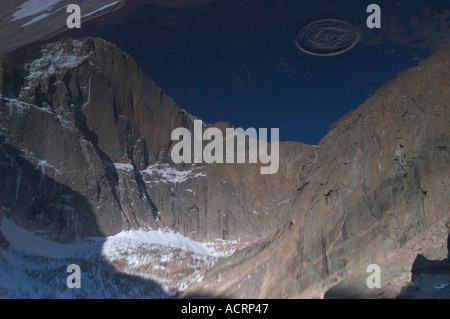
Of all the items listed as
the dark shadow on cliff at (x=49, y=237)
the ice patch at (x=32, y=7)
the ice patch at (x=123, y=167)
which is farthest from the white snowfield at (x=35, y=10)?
the ice patch at (x=123, y=167)

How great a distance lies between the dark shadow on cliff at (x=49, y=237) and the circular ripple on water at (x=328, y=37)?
156 feet

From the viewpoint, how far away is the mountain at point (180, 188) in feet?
90.0

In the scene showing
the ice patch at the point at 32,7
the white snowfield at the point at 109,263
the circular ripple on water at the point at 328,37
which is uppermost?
the circular ripple on water at the point at 328,37

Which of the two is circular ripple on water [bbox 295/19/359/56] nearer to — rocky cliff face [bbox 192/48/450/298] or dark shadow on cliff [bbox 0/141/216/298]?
rocky cliff face [bbox 192/48/450/298]

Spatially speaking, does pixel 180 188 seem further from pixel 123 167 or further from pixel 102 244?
pixel 102 244

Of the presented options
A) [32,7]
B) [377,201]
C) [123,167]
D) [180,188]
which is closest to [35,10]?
[32,7]

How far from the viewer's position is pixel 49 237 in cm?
7200

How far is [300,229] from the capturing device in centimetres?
3466

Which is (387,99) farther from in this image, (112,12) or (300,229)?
(112,12)

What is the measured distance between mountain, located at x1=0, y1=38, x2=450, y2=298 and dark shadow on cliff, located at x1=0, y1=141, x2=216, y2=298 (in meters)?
0.21

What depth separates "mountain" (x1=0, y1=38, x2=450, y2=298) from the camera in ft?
90.0

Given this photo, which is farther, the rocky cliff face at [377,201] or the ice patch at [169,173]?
the ice patch at [169,173]

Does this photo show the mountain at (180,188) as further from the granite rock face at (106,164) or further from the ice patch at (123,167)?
the ice patch at (123,167)
